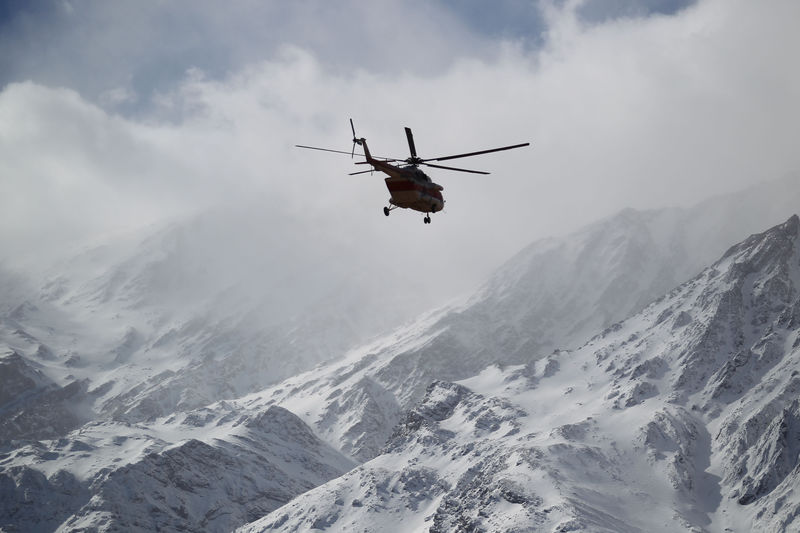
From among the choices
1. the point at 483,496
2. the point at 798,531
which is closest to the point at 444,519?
the point at 483,496

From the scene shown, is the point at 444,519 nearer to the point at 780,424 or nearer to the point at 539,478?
the point at 539,478

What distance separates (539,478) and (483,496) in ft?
49.8

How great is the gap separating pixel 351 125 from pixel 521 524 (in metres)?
128

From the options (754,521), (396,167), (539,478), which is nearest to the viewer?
(396,167)

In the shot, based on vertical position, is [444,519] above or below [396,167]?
below

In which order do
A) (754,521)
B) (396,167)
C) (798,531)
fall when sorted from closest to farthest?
(396,167) < (798,531) < (754,521)

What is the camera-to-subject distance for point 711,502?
196 metres

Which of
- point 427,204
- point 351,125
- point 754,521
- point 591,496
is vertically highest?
point 351,125

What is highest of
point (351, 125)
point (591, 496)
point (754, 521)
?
point (351, 125)

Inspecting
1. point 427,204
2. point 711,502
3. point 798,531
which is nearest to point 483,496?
point 711,502

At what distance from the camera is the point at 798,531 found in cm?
16650

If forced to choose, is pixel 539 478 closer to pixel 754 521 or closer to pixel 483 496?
pixel 483 496

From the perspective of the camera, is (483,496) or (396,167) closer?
(396,167)

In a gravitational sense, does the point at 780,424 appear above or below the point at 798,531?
above
